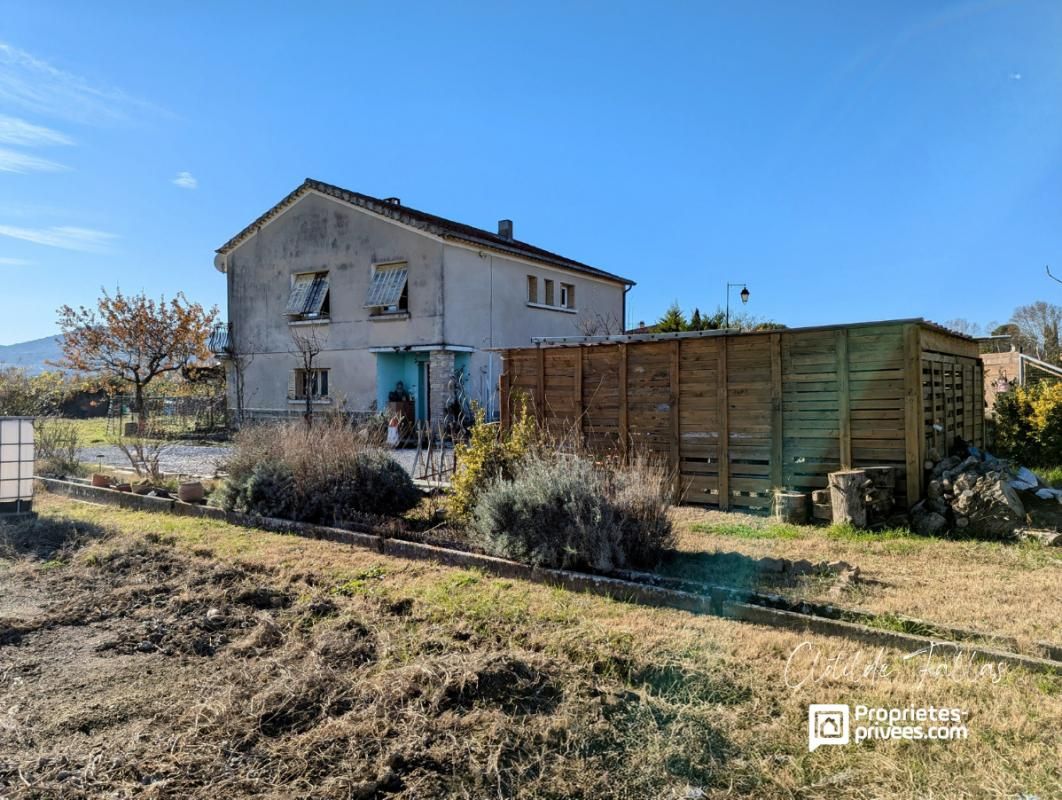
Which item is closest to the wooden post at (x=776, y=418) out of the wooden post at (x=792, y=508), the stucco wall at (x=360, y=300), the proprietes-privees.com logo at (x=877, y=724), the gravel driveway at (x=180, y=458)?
the wooden post at (x=792, y=508)

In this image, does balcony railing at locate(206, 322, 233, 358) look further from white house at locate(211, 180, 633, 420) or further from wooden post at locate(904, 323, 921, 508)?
wooden post at locate(904, 323, 921, 508)

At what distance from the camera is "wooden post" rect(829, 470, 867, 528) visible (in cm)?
771

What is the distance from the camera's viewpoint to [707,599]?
491 centimetres

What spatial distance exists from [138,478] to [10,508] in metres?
2.46

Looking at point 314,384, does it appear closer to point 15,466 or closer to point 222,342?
point 222,342

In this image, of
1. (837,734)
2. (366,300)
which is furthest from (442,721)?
(366,300)

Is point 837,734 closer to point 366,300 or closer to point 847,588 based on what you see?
point 847,588

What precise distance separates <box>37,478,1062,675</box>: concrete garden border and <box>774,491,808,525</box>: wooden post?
3539 mm

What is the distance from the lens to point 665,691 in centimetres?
361

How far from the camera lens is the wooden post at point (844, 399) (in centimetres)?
835

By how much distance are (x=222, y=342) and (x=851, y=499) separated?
2492cm

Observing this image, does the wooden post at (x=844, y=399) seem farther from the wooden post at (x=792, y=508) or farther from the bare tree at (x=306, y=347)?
the bare tree at (x=306, y=347)

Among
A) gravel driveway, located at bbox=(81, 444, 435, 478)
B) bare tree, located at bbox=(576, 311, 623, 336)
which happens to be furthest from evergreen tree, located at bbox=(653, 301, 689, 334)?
gravel driveway, located at bbox=(81, 444, 435, 478)

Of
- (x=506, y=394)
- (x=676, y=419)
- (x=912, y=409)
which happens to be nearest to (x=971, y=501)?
(x=912, y=409)
